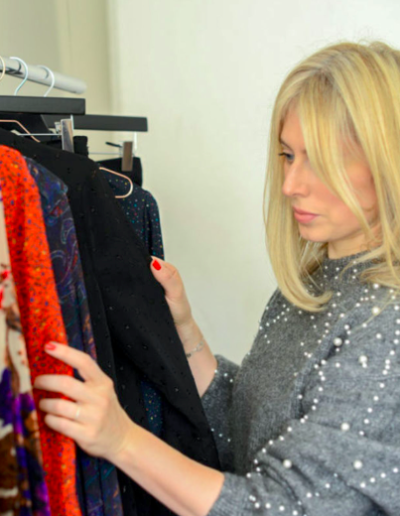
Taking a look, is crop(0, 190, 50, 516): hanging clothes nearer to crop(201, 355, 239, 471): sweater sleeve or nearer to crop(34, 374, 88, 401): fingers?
crop(34, 374, 88, 401): fingers

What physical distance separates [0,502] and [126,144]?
2.64 feet

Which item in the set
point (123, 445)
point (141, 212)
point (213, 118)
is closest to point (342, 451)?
point (123, 445)

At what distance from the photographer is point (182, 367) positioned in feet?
2.81

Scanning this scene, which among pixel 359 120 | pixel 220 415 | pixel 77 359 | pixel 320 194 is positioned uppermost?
pixel 359 120

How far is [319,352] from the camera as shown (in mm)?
846

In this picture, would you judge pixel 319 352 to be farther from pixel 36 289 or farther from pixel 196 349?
pixel 36 289

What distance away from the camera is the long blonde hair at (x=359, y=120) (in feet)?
2.67

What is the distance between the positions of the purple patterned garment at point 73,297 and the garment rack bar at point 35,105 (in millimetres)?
225

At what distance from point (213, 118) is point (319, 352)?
39.1 inches

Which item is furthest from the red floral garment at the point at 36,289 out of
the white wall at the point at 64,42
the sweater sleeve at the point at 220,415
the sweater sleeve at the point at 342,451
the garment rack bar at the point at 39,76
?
the white wall at the point at 64,42

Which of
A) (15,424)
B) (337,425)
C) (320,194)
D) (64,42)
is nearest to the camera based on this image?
(15,424)

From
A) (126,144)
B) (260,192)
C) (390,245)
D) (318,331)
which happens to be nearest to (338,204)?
(390,245)

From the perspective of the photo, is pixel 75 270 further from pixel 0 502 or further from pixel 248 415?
pixel 248 415

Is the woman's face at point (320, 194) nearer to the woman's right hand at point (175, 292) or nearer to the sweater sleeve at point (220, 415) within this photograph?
the woman's right hand at point (175, 292)
